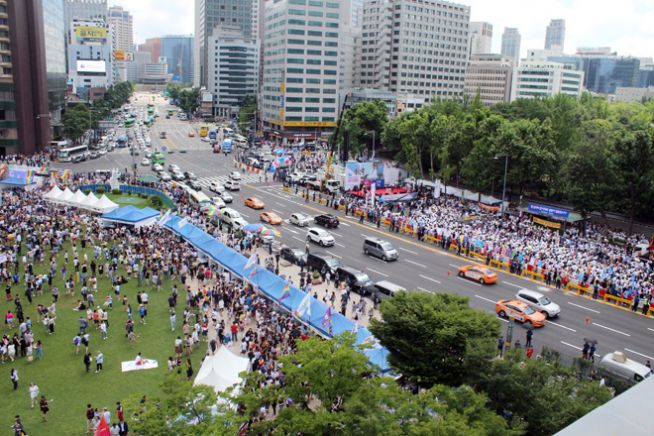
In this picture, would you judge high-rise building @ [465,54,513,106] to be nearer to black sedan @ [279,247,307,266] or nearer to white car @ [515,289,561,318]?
black sedan @ [279,247,307,266]

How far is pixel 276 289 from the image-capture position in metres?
30.4

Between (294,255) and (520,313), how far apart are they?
15854 millimetres

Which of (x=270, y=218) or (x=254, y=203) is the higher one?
(x=254, y=203)

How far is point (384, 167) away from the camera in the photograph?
211ft

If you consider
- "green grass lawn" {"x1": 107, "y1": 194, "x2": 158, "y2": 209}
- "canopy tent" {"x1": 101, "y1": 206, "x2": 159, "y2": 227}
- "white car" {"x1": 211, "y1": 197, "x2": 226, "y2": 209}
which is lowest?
"green grass lawn" {"x1": 107, "y1": 194, "x2": 158, "y2": 209}

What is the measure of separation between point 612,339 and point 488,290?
8.15 meters

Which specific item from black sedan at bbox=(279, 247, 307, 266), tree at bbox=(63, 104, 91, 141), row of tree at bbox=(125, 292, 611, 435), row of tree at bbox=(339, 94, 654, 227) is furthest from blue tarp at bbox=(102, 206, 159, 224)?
tree at bbox=(63, 104, 91, 141)

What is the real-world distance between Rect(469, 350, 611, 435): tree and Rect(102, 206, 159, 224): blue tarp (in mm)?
31595

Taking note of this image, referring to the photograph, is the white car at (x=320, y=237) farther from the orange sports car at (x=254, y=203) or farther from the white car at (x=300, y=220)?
the orange sports car at (x=254, y=203)

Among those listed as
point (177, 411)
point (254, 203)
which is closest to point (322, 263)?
point (254, 203)

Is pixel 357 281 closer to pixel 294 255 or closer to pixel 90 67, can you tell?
pixel 294 255

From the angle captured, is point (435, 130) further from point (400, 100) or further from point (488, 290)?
point (400, 100)

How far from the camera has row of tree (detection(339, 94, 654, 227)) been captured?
45.3 meters

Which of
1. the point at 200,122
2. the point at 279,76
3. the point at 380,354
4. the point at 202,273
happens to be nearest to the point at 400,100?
the point at 279,76
